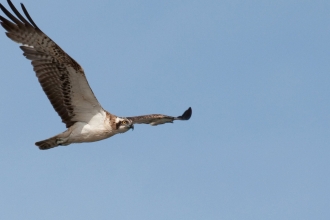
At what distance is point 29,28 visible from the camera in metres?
38.9

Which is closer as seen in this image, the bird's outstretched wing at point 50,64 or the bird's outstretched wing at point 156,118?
the bird's outstretched wing at point 50,64

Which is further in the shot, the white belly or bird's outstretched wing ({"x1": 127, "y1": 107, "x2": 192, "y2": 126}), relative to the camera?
bird's outstretched wing ({"x1": 127, "y1": 107, "x2": 192, "y2": 126})

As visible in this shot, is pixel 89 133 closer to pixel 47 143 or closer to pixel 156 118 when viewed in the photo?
pixel 47 143

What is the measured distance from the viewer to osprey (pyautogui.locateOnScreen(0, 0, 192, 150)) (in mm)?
38844

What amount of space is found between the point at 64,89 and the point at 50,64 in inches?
25.9

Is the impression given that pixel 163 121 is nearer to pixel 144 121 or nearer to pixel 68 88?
pixel 144 121

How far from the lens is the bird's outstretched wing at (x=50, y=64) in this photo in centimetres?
3878

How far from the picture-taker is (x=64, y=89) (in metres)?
39.2

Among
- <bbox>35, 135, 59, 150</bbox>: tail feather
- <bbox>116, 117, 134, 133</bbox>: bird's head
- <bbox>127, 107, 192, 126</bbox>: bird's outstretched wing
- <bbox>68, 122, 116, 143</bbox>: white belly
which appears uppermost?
<bbox>127, 107, 192, 126</bbox>: bird's outstretched wing

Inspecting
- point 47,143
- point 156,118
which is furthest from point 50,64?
point 156,118

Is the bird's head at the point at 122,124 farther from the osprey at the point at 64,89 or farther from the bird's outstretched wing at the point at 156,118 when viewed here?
the bird's outstretched wing at the point at 156,118

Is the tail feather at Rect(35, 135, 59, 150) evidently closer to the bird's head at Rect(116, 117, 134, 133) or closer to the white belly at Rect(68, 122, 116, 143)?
the white belly at Rect(68, 122, 116, 143)

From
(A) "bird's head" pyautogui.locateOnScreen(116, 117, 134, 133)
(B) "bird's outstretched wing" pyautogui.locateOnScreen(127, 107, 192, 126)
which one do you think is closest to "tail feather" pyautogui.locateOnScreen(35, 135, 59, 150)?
(A) "bird's head" pyautogui.locateOnScreen(116, 117, 134, 133)

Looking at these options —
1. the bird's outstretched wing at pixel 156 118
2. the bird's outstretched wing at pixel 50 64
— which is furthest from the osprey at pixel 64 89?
the bird's outstretched wing at pixel 156 118
